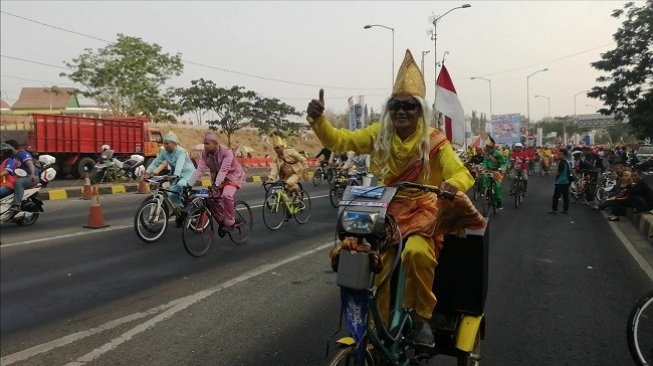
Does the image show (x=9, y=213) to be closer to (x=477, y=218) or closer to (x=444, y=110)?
(x=444, y=110)

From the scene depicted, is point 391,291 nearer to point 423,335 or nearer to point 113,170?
point 423,335

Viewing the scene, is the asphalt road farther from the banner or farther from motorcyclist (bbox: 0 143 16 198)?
the banner

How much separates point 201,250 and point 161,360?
3963 millimetres

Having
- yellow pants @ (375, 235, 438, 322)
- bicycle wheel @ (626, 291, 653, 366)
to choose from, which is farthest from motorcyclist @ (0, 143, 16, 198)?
bicycle wheel @ (626, 291, 653, 366)

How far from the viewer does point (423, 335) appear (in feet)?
9.82

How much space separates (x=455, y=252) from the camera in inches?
130

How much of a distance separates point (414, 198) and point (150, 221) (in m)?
6.54

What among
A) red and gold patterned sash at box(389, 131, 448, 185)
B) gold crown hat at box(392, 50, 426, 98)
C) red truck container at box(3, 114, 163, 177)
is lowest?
red and gold patterned sash at box(389, 131, 448, 185)

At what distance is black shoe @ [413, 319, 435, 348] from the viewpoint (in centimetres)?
298

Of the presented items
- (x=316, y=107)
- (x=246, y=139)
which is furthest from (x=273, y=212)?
(x=246, y=139)

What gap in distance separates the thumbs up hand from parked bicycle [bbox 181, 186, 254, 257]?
4862 millimetres

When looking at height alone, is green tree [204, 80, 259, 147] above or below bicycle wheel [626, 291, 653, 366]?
above

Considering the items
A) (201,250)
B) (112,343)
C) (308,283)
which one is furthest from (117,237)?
(112,343)

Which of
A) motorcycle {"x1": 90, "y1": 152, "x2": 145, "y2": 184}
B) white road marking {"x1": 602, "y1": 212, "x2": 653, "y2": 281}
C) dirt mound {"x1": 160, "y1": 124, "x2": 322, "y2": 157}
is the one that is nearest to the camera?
white road marking {"x1": 602, "y1": 212, "x2": 653, "y2": 281}
